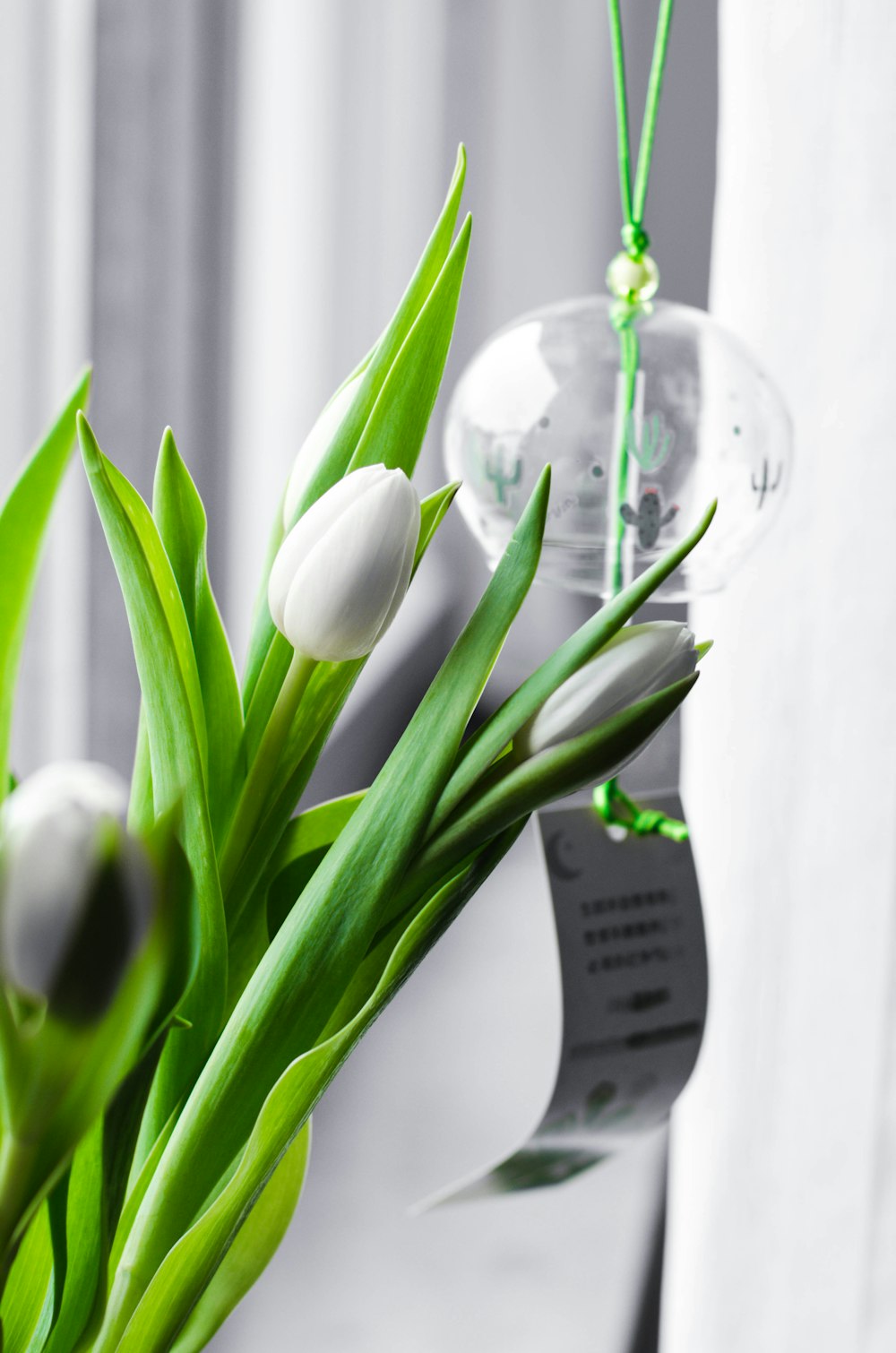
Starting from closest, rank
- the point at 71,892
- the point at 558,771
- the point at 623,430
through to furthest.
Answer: the point at 71,892
the point at 558,771
the point at 623,430

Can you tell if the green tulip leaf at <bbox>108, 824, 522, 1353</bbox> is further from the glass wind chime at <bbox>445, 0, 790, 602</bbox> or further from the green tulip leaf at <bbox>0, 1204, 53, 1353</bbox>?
the glass wind chime at <bbox>445, 0, 790, 602</bbox>

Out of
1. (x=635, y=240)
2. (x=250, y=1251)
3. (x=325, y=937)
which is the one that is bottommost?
(x=250, y=1251)

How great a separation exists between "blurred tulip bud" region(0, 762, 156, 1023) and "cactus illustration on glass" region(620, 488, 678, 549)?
1.20ft

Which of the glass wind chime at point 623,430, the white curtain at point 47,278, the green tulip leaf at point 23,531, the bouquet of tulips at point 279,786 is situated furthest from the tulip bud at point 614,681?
the white curtain at point 47,278

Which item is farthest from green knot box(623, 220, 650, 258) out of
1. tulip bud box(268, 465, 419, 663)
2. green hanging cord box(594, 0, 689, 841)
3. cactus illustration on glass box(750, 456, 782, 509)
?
tulip bud box(268, 465, 419, 663)

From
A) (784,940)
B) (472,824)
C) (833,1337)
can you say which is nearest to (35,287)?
(472,824)

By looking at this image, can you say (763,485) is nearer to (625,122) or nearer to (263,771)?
(625,122)

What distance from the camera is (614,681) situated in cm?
30

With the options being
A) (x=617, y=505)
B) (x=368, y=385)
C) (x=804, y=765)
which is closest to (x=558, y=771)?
(x=368, y=385)

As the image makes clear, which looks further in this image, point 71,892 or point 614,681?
point 614,681

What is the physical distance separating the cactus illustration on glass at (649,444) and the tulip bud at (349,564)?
0.26 m

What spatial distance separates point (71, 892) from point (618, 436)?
1.25ft

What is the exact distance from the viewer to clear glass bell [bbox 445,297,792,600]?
1.75 ft

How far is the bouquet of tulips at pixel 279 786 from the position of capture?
0.30 meters
